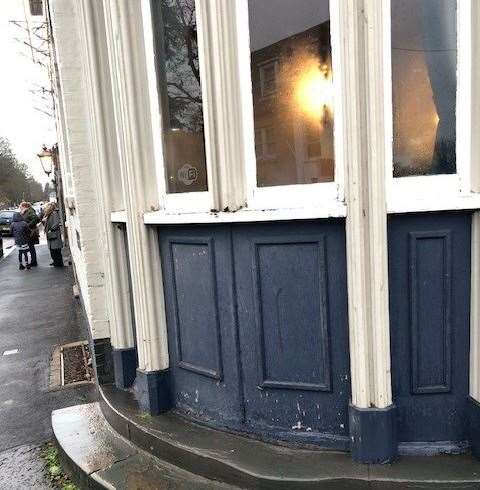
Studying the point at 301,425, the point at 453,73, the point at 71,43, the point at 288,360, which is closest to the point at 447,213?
the point at 453,73

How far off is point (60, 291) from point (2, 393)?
5.80 meters

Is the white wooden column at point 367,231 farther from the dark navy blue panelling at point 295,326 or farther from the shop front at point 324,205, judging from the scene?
the dark navy blue panelling at point 295,326

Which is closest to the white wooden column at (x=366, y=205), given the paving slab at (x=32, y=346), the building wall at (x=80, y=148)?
the building wall at (x=80, y=148)

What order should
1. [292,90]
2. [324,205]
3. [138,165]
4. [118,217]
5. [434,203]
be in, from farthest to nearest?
[118,217], [138,165], [292,90], [324,205], [434,203]

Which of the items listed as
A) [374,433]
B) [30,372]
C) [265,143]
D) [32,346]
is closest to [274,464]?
[374,433]

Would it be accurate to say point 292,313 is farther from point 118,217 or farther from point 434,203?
point 118,217

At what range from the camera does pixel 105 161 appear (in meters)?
3.87

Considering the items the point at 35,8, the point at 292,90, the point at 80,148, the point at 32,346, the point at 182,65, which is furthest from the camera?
the point at 35,8

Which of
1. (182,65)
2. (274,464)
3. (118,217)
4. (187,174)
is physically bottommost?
(274,464)

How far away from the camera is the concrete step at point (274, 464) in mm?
2627

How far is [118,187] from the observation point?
395 cm

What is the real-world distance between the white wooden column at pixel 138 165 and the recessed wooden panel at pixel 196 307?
166mm

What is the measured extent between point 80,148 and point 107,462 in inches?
101

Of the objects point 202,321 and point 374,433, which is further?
point 202,321
